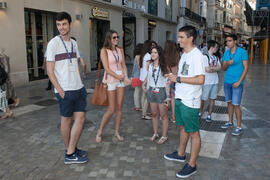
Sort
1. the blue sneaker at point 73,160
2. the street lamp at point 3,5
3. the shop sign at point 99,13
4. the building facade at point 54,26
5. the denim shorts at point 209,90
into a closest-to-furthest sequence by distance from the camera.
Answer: the blue sneaker at point 73,160 < the denim shorts at point 209,90 < the street lamp at point 3,5 < the building facade at point 54,26 < the shop sign at point 99,13

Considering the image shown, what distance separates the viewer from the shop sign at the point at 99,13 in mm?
14539

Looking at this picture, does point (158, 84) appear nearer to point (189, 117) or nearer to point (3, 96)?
point (189, 117)

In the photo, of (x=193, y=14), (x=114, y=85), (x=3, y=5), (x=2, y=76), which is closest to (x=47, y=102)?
(x=2, y=76)

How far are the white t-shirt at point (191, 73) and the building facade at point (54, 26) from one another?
8.09m

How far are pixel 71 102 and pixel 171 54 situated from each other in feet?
5.97

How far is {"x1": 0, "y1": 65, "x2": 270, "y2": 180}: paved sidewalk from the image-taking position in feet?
11.3

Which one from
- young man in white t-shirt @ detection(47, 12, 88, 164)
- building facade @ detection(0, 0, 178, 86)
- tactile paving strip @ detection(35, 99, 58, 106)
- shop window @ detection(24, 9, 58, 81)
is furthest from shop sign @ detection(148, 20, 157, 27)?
young man in white t-shirt @ detection(47, 12, 88, 164)

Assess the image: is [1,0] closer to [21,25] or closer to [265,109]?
[21,25]

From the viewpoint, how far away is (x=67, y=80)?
3447 millimetres

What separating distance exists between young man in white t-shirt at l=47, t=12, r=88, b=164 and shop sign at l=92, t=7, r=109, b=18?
1152cm

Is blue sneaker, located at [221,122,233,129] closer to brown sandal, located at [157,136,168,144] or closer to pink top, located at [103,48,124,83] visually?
brown sandal, located at [157,136,168,144]

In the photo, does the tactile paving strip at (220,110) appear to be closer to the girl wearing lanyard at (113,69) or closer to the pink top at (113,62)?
the girl wearing lanyard at (113,69)

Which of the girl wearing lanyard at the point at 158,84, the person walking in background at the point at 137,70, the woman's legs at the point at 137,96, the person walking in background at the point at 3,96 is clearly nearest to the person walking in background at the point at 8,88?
the person walking in background at the point at 3,96

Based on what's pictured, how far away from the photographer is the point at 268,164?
147 inches
